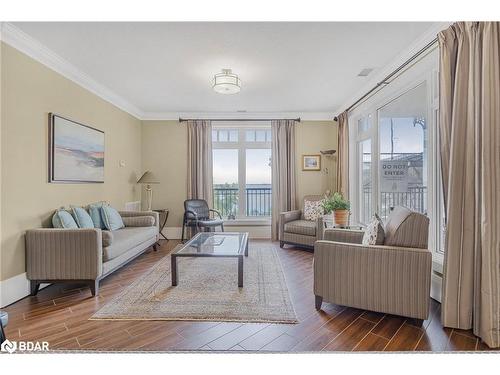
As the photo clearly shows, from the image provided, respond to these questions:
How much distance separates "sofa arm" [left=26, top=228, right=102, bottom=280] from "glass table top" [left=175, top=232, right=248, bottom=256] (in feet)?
2.80

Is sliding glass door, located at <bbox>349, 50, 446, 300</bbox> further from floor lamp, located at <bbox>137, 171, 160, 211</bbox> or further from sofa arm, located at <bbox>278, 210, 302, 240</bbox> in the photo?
floor lamp, located at <bbox>137, 171, 160, 211</bbox>

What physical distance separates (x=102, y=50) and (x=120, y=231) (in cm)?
226

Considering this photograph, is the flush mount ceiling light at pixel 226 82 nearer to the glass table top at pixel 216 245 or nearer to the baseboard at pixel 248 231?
the glass table top at pixel 216 245

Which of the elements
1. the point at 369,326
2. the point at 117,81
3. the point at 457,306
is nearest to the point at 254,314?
the point at 369,326

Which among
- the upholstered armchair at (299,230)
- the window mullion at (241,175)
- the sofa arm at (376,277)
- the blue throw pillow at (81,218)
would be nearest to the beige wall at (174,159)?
the upholstered armchair at (299,230)

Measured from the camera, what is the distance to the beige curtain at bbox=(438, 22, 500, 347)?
180 cm

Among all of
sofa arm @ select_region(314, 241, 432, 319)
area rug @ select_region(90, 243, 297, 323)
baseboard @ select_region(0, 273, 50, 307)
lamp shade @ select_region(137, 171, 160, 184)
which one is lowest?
area rug @ select_region(90, 243, 297, 323)

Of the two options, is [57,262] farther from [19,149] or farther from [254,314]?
[254,314]

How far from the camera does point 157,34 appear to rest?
2.50m

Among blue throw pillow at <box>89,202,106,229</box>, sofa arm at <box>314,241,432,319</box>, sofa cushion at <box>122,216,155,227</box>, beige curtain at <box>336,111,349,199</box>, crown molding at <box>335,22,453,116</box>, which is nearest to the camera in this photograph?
sofa arm at <box>314,241,432,319</box>

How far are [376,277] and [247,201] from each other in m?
3.76

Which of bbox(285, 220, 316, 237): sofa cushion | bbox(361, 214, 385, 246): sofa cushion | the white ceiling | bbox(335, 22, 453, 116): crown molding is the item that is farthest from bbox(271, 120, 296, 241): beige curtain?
bbox(361, 214, 385, 246): sofa cushion

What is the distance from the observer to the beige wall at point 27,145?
7.94 ft

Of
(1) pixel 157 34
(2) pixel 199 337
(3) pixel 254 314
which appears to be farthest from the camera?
(1) pixel 157 34
